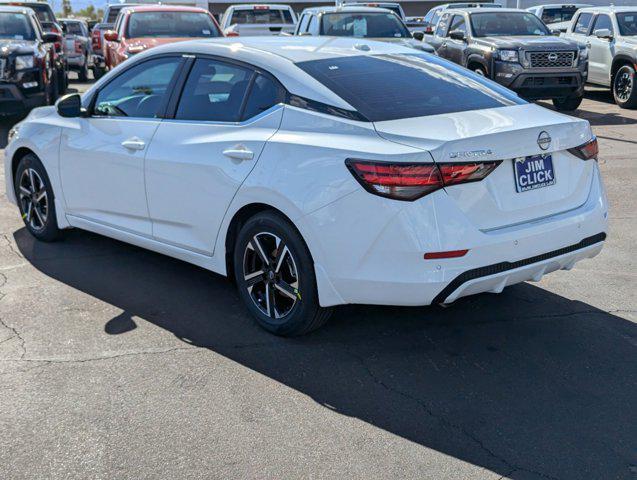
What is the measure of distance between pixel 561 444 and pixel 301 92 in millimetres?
2344

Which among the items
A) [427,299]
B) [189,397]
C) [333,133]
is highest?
[333,133]

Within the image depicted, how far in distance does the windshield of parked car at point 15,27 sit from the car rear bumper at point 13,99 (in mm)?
1576

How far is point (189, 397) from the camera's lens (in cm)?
411

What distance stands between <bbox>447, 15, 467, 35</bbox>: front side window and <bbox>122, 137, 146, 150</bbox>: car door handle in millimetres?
11639

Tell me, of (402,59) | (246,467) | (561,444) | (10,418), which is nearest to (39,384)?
(10,418)

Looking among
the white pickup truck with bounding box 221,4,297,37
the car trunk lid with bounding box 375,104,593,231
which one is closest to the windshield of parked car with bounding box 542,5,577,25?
the white pickup truck with bounding box 221,4,297,37

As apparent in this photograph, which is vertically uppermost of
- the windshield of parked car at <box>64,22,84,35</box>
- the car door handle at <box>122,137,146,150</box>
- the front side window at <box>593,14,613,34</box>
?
the car door handle at <box>122,137,146,150</box>

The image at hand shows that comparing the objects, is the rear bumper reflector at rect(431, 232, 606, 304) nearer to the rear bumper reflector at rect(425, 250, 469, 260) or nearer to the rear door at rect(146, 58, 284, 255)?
the rear bumper reflector at rect(425, 250, 469, 260)

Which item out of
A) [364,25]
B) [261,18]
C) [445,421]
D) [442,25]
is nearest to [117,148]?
[445,421]

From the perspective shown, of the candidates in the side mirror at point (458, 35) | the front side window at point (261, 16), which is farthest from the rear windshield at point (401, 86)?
the front side window at point (261, 16)

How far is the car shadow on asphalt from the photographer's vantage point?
3.67 metres

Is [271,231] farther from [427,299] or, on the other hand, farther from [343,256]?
[427,299]

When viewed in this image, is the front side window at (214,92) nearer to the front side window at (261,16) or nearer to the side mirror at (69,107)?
the side mirror at (69,107)

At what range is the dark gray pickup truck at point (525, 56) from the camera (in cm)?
1427
